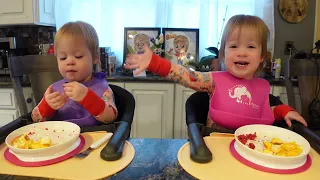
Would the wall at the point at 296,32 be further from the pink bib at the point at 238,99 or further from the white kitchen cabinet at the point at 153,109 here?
the pink bib at the point at 238,99

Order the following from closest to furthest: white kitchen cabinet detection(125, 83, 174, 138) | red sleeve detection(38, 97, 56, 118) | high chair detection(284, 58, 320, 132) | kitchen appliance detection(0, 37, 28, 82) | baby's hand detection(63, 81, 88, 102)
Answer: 1. baby's hand detection(63, 81, 88, 102)
2. red sleeve detection(38, 97, 56, 118)
3. high chair detection(284, 58, 320, 132)
4. white kitchen cabinet detection(125, 83, 174, 138)
5. kitchen appliance detection(0, 37, 28, 82)

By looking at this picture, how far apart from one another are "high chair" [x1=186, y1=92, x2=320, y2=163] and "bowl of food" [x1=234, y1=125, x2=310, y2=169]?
61 mm

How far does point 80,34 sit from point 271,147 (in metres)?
0.75

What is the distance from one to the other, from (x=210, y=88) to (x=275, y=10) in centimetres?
158

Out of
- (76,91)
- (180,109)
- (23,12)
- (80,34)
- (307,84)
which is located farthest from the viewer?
(23,12)

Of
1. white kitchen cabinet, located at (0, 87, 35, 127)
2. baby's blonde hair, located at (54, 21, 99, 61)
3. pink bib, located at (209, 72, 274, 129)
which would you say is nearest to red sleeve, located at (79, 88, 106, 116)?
baby's blonde hair, located at (54, 21, 99, 61)

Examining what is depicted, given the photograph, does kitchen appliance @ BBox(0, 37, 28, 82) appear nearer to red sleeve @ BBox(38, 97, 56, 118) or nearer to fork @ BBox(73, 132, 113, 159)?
red sleeve @ BBox(38, 97, 56, 118)

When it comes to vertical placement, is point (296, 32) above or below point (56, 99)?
above

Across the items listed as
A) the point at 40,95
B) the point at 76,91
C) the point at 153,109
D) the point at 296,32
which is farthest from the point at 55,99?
the point at 296,32

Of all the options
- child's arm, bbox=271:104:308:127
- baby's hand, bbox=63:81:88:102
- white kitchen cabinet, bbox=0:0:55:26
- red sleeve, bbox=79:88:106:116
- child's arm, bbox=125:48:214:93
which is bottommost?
child's arm, bbox=271:104:308:127

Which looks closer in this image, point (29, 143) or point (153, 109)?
point (29, 143)

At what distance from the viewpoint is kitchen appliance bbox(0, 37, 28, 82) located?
6.84 feet

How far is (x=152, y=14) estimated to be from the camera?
2262 millimetres

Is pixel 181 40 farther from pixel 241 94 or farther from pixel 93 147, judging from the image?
pixel 93 147
